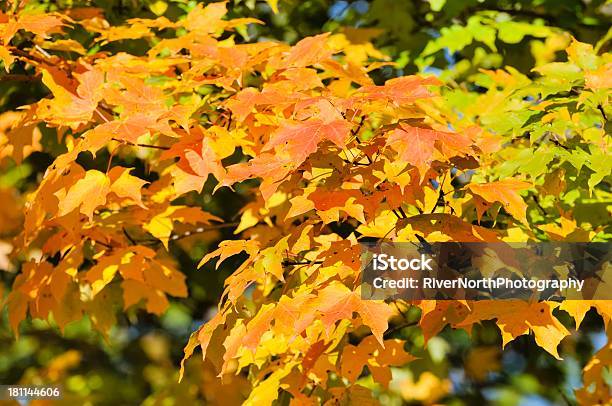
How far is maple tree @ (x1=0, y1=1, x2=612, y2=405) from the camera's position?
218cm

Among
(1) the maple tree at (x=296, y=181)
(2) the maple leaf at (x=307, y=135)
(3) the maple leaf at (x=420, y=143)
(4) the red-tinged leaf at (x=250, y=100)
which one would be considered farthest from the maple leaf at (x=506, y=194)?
(4) the red-tinged leaf at (x=250, y=100)

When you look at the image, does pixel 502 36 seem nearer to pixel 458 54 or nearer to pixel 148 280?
pixel 458 54

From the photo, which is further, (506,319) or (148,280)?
(148,280)

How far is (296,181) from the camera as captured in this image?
234 centimetres

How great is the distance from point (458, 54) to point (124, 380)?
241 centimetres

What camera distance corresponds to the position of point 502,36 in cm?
389

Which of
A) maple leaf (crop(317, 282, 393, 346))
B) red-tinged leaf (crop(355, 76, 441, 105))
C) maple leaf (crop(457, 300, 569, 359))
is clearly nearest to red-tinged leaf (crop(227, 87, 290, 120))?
red-tinged leaf (crop(355, 76, 441, 105))

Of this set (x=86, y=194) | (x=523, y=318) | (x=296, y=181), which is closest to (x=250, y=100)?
(x=296, y=181)

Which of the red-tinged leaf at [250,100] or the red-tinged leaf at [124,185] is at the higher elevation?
the red-tinged leaf at [250,100]

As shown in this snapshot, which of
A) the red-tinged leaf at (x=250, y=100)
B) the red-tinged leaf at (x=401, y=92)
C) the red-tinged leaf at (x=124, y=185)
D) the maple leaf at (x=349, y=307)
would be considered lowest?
the red-tinged leaf at (x=124, y=185)

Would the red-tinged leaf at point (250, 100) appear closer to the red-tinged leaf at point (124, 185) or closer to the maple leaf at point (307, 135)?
the maple leaf at point (307, 135)

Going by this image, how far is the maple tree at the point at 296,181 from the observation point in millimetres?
2176

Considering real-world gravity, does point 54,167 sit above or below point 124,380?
above

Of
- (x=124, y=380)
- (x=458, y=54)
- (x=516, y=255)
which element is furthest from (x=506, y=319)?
(x=124, y=380)
